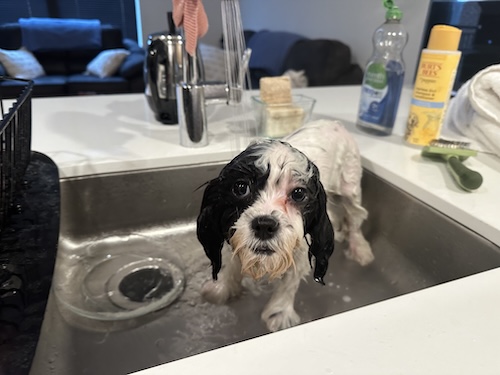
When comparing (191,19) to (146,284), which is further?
(146,284)

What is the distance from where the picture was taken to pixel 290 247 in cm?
56

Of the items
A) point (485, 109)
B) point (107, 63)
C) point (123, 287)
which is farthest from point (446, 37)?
point (107, 63)

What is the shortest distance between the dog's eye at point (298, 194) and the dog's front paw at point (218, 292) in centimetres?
33

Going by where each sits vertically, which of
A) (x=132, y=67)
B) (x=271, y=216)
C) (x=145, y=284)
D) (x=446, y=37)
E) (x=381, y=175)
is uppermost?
(x=446, y=37)

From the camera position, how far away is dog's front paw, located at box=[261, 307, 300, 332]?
0.76m

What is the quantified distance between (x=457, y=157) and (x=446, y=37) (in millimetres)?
268

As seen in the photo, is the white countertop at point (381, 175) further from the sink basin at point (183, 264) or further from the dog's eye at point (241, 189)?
the dog's eye at point (241, 189)

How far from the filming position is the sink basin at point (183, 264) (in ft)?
2.33

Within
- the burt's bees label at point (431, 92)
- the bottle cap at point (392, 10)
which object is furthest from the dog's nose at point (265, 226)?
the bottle cap at point (392, 10)

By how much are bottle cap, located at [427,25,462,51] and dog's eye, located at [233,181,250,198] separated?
63 cm

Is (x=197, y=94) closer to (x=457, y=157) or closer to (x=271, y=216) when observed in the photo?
(x=271, y=216)

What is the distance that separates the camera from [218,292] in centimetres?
83

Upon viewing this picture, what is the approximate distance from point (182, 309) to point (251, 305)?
143mm

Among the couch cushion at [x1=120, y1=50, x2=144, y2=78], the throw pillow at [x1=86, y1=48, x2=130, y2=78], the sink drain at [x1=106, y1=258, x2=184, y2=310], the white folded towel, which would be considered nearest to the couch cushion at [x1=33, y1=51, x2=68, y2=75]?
the throw pillow at [x1=86, y1=48, x2=130, y2=78]
